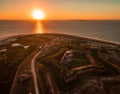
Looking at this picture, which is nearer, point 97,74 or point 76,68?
point 97,74

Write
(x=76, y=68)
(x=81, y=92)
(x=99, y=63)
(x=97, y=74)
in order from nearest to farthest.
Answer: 1. (x=81, y=92)
2. (x=97, y=74)
3. (x=76, y=68)
4. (x=99, y=63)

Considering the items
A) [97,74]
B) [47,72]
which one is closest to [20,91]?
[47,72]

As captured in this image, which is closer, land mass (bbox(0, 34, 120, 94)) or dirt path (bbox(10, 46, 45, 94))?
dirt path (bbox(10, 46, 45, 94))

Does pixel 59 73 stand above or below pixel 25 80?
above

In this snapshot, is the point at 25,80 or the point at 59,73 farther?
the point at 59,73

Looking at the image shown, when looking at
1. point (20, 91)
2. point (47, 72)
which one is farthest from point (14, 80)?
point (47, 72)

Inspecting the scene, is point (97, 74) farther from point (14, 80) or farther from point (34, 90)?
point (14, 80)

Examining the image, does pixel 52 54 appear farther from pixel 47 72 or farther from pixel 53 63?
pixel 47 72

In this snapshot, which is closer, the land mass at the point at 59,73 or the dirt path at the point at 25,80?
the dirt path at the point at 25,80

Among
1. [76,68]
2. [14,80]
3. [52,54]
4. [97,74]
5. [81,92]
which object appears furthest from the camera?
[52,54]
